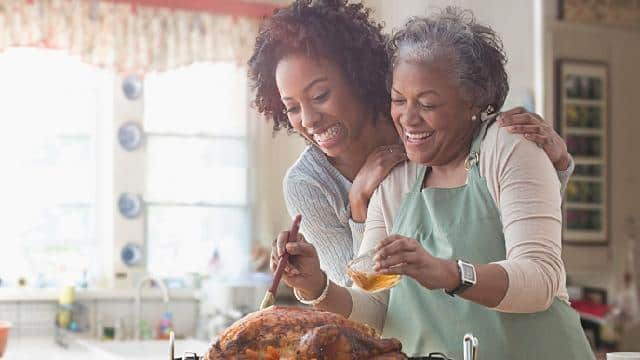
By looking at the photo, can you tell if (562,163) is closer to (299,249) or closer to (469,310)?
(469,310)

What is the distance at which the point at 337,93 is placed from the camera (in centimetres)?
144

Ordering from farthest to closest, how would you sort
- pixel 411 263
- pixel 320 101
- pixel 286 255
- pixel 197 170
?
pixel 197 170, pixel 320 101, pixel 286 255, pixel 411 263

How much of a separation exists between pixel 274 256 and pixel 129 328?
11.4ft

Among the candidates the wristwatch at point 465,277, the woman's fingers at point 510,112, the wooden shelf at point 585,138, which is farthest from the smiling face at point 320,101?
the wooden shelf at point 585,138

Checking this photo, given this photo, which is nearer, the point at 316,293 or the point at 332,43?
the point at 316,293

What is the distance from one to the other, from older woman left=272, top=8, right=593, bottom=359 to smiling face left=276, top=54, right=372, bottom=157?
0.32 ft

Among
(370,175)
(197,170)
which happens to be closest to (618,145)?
(197,170)

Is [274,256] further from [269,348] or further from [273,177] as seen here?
[273,177]

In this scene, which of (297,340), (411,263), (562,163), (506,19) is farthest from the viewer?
(506,19)

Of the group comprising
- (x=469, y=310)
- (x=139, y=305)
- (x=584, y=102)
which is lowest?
(x=139, y=305)

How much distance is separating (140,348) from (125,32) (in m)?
1.44

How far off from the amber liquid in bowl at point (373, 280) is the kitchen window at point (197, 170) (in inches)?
138

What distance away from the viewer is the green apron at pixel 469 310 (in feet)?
4.14

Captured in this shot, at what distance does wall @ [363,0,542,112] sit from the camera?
57.1 inches
